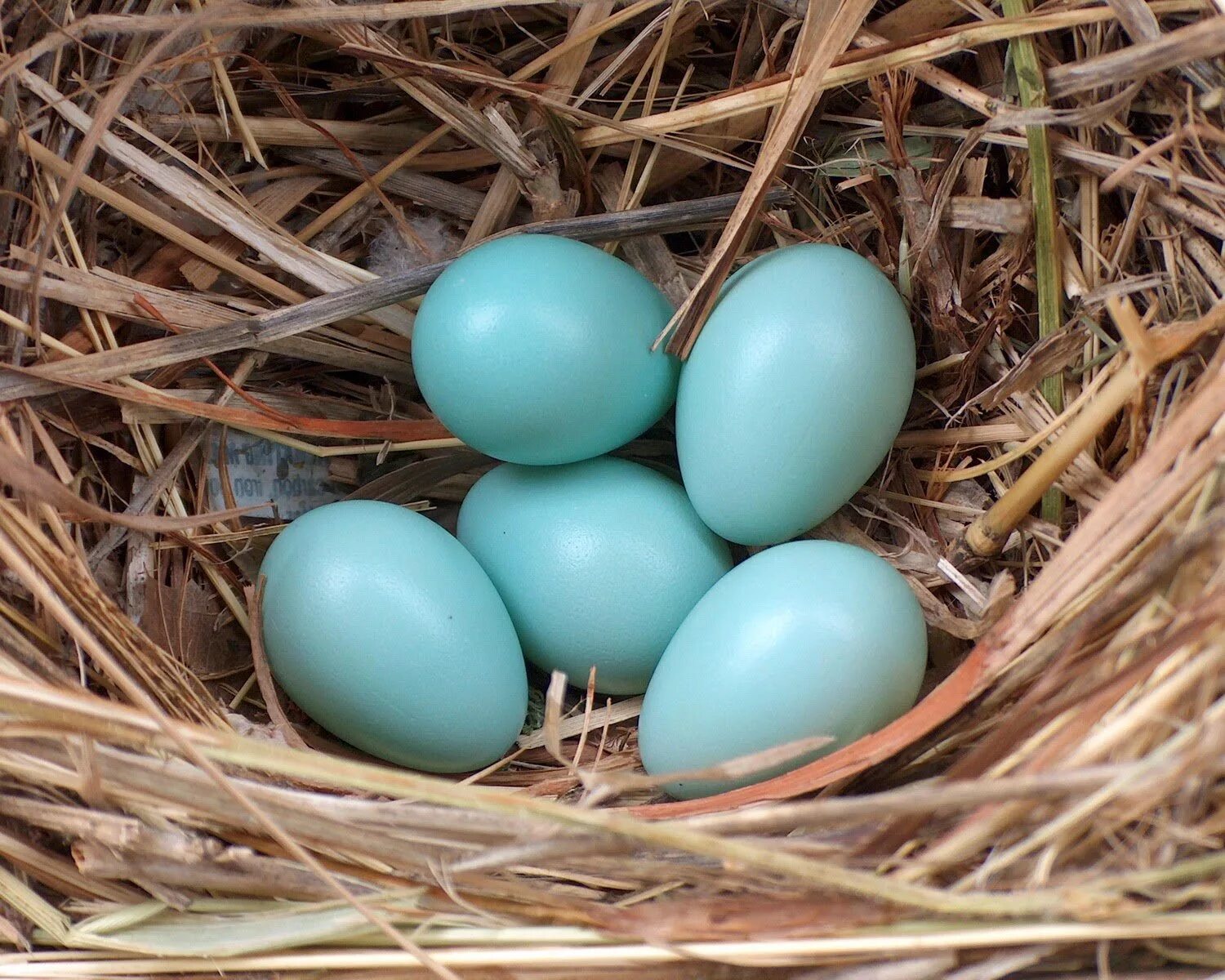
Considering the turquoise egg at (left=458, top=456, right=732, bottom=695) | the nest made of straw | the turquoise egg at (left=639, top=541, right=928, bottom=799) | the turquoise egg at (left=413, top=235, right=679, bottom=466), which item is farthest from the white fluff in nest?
the turquoise egg at (left=639, top=541, right=928, bottom=799)

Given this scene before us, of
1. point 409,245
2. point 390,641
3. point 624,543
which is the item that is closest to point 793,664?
point 624,543

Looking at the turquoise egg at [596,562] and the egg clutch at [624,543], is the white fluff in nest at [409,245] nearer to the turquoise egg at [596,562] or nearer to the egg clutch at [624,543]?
the egg clutch at [624,543]

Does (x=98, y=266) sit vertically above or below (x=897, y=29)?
below

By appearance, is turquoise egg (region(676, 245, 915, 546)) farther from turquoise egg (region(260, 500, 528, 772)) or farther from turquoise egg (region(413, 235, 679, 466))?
turquoise egg (region(260, 500, 528, 772))

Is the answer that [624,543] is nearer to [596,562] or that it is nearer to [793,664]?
[596,562]

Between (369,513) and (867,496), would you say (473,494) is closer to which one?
(369,513)

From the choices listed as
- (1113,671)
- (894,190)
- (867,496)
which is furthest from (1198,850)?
(894,190)
